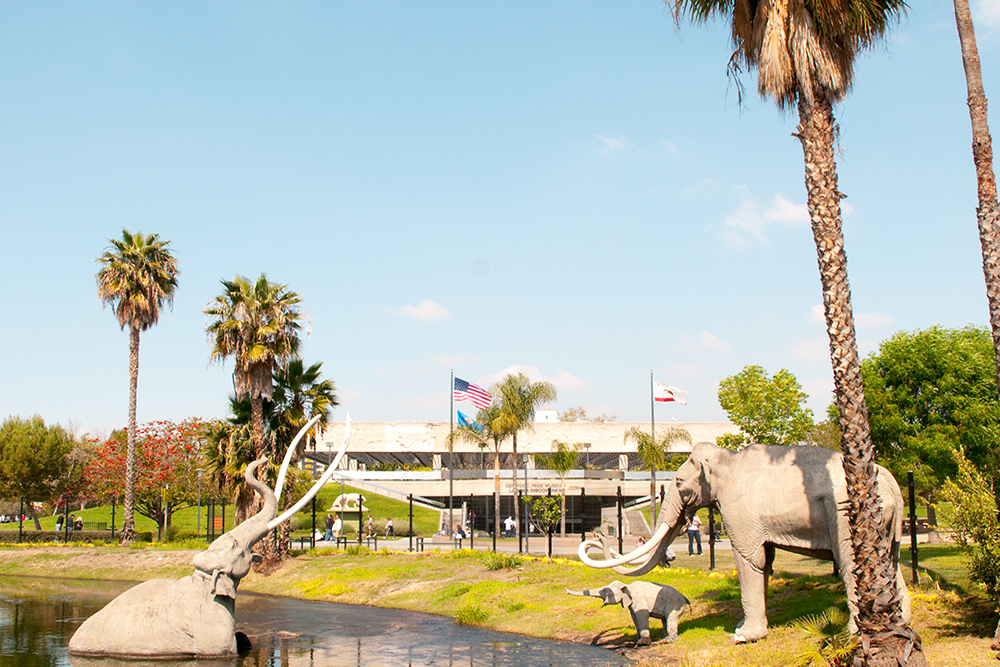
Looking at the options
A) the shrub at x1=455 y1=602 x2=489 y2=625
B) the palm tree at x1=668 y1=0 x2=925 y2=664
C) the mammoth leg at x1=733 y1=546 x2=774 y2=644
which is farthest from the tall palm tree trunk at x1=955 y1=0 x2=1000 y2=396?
the shrub at x1=455 y1=602 x2=489 y2=625

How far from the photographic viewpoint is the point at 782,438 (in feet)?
133

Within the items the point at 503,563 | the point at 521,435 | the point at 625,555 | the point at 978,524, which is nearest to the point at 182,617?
the point at 625,555

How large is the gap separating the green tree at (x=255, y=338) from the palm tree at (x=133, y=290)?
10.8m

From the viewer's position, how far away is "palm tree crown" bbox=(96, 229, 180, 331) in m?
36.4

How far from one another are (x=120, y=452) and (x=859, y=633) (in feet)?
153

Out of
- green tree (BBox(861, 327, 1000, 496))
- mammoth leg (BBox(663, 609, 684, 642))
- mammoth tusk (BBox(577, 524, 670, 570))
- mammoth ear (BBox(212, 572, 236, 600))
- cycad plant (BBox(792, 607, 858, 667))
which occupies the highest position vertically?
green tree (BBox(861, 327, 1000, 496))

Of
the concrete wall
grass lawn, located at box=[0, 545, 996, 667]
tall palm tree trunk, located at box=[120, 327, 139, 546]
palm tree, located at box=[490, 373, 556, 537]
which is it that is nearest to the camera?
grass lawn, located at box=[0, 545, 996, 667]

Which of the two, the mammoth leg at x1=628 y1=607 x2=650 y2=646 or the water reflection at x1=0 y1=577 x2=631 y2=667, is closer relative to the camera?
the water reflection at x1=0 y1=577 x2=631 y2=667

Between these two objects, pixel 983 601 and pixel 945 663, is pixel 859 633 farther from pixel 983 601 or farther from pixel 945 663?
pixel 983 601

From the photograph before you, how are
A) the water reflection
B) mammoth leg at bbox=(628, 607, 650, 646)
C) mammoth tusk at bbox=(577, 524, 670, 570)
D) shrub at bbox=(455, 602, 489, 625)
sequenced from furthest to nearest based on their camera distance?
shrub at bbox=(455, 602, 489, 625) < mammoth leg at bbox=(628, 607, 650, 646) < the water reflection < mammoth tusk at bbox=(577, 524, 670, 570)

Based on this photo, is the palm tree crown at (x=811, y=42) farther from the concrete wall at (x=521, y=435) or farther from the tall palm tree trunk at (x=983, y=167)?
the concrete wall at (x=521, y=435)

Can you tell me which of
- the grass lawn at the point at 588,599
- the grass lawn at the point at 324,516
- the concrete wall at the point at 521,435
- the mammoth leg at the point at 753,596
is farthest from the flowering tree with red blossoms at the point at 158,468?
the mammoth leg at the point at 753,596

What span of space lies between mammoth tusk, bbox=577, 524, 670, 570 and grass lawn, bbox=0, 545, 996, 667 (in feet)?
4.74

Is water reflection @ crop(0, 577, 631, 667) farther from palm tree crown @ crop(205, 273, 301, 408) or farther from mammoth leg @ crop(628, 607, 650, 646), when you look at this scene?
palm tree crown @ crop(205, 273, 301, 408)
